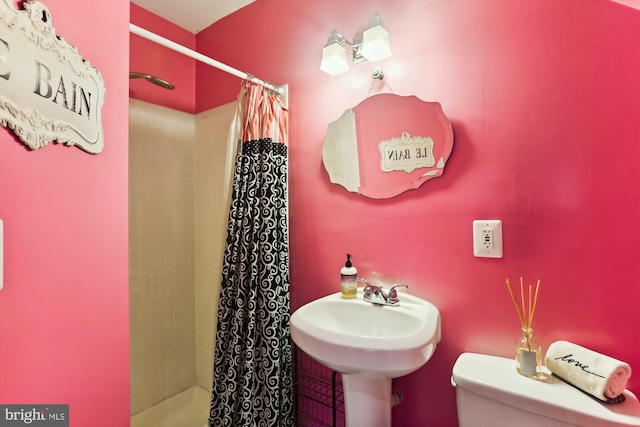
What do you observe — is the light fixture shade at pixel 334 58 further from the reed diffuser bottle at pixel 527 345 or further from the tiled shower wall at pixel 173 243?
the reed diffuser bottle at pixel 527 345

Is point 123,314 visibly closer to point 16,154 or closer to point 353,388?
point 16,154

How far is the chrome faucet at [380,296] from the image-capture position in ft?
4.22

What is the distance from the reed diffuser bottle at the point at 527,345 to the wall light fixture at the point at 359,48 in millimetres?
1045

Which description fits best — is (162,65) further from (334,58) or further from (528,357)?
(528,357)

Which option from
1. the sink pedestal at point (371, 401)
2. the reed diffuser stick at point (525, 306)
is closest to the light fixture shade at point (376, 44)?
the reed diffuser stick at point (525, 306)

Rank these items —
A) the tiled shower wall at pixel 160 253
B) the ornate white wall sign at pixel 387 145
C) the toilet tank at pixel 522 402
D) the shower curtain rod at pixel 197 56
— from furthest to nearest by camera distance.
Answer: the tiled shower wall at pixel 160 253, the ornate white wall sign at pixel 387 145, the shower curtain rod at pixel 197 56, the toilet tank at pixel 522 402

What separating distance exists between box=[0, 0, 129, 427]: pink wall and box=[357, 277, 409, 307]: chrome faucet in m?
0.88

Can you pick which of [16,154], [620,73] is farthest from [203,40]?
[620,73]

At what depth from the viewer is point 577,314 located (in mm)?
1032

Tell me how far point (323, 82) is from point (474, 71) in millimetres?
694

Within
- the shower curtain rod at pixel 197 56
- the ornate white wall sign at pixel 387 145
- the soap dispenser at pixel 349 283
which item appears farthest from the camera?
Result: the soap dispenser at pixel 349 283

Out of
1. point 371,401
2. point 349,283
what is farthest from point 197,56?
point 371,401

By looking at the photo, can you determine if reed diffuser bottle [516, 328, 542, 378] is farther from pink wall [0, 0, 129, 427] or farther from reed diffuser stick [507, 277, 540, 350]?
pink wall [0, 0, 129, 427]

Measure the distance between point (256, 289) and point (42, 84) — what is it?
3.44 ft
